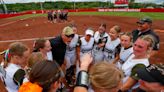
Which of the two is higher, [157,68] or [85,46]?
[157,68]

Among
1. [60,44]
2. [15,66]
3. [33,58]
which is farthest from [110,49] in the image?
[33,58]

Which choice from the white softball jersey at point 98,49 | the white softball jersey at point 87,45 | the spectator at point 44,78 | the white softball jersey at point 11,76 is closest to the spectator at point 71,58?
the white softball jersey at point 87,45

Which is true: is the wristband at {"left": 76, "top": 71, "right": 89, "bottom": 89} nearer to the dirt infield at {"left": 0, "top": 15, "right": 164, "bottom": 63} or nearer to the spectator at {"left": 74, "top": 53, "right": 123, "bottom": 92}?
the spectator at {"left": 74, "top": 53, "right": 123, "bottom": 92}

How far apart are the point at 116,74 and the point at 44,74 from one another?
2.31 feet

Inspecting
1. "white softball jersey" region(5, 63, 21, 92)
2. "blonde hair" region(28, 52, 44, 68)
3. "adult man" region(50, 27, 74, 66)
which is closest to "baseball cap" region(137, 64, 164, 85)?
"blonde hair" region(28, 52, 44, 68)

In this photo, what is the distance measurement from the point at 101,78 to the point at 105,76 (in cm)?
4

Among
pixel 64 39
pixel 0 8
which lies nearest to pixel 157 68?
pixel 64 39

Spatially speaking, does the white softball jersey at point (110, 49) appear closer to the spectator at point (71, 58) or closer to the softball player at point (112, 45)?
the softball player at point (112, 45)

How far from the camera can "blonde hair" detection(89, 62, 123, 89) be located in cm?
262

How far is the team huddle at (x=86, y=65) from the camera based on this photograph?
2.73 meters

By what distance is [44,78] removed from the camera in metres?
2.84

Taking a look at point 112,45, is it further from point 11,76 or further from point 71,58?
point 11,76

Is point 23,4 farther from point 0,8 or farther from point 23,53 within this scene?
point 23,53

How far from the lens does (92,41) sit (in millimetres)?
8734
